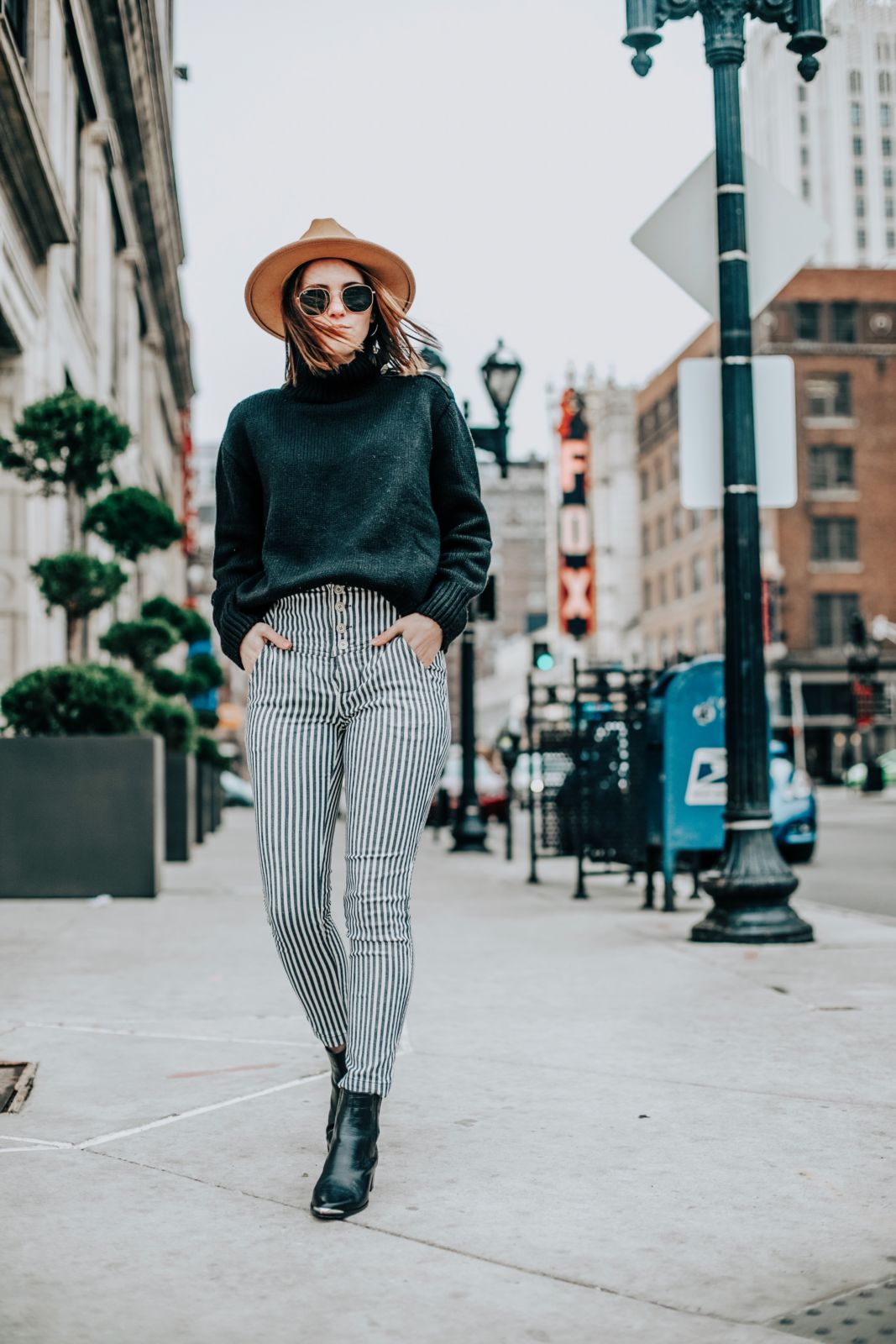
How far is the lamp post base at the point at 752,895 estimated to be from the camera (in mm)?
7641

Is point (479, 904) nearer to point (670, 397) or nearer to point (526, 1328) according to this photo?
point (526, 1328)

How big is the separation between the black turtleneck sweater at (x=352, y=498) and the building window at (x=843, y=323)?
64865 mm

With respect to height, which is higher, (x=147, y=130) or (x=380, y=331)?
(x=147, y=130)

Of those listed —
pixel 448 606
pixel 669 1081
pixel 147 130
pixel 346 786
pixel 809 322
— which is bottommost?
pixel 669 1081

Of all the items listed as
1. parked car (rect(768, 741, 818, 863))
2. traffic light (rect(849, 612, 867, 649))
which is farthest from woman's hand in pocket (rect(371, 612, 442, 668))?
traffic light (rect(849, 612, 867, 649))

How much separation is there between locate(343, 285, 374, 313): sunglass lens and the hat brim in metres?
0.06

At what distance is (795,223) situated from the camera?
8.24 metres

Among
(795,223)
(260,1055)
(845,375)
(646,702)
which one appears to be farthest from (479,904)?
(845,375)

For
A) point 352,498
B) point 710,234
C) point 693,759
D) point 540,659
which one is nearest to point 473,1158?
point 352,498

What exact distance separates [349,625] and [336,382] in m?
0.60

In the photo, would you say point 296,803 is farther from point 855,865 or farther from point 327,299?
point 855,865

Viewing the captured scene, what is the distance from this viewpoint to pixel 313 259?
3.65 meters

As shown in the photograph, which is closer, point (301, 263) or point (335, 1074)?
point (335, 1074)

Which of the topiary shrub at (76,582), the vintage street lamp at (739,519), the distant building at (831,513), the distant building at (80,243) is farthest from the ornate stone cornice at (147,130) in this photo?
the distant building at (831,513)
